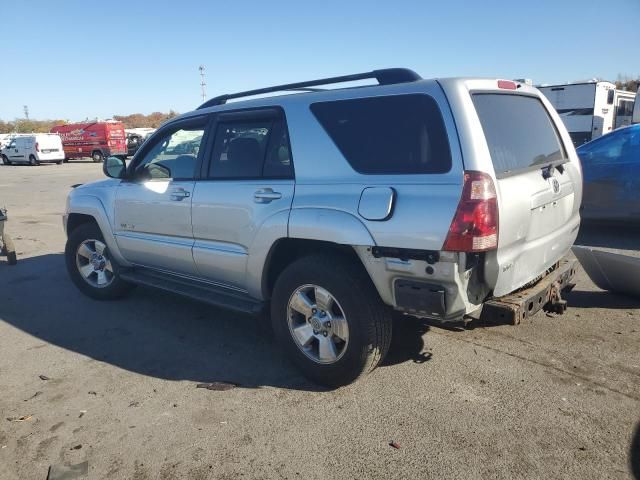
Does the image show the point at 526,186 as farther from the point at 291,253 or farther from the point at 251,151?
the point at 251,151

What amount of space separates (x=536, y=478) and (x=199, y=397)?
82.3 inches

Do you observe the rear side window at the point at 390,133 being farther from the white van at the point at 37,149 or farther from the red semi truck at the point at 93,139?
the white van at the point at 37,149

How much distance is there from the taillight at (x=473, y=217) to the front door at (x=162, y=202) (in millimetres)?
2315

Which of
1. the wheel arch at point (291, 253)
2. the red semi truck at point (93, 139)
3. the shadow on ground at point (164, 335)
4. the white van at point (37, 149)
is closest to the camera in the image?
the wheel arch at point (291, 253)

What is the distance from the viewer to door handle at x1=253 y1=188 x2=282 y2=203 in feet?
11.5

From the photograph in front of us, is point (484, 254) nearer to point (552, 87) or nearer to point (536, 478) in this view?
point (536, 478)

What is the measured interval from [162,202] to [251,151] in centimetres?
109

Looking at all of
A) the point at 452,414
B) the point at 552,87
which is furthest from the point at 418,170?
the point at 552,87

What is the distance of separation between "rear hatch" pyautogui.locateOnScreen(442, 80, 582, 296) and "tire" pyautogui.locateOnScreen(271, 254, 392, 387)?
29.7 inches

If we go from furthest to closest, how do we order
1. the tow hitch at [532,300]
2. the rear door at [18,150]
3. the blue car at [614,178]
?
the rear door at [18,150], the blue car at [614,178], the tow hitch at [532,300]

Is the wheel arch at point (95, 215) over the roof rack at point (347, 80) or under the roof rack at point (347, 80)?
under

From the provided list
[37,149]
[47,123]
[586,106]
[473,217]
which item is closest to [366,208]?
[473,217]

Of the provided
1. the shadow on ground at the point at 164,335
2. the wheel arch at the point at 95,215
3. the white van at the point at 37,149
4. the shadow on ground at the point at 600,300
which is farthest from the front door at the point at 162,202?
the white van at the point at 37,149

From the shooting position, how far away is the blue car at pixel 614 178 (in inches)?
244
